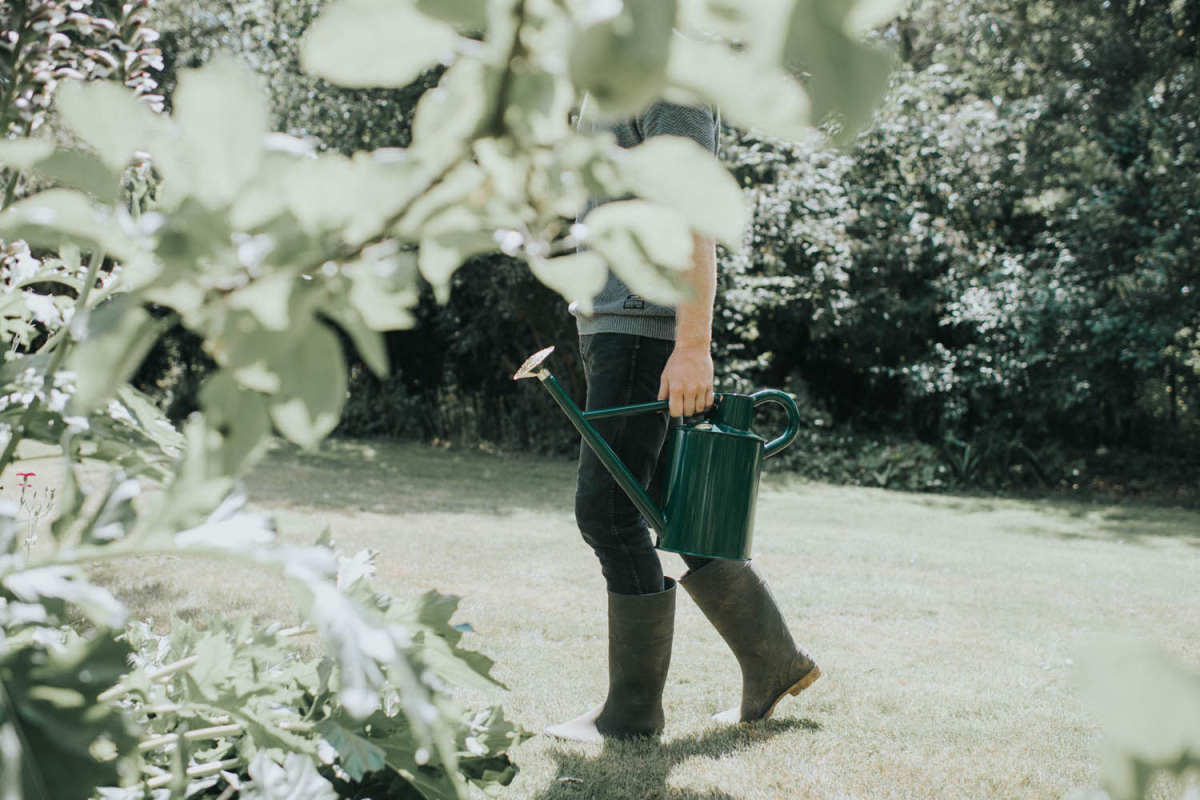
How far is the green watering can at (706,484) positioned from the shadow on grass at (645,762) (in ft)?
1.58

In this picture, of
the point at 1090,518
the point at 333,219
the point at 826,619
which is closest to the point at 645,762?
the point at 826,619

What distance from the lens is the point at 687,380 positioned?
187 centimetres

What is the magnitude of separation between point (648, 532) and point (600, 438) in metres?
0.40

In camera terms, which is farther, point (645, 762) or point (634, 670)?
point (634, 670)

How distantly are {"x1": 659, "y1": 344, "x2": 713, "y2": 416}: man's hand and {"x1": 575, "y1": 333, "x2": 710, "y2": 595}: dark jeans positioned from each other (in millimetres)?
125

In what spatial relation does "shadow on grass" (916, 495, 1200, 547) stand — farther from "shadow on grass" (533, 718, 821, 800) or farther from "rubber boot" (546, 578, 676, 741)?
"rubber boot" (546, 578, 676, 741)

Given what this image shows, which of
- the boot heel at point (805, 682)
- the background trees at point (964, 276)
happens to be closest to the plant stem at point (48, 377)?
the boot heel at point (805, 682)

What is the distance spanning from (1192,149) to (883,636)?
726 cm

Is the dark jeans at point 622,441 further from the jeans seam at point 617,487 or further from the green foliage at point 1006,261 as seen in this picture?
the green foliage at point 1006,261

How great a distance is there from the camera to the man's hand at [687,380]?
6.12ft

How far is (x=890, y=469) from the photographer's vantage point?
9242 millimetres

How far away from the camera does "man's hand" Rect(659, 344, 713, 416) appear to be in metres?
1.87

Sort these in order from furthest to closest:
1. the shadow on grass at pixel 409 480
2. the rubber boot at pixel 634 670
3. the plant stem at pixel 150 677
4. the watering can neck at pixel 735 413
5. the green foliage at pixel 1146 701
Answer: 1. the shadow on grass at pixel 409 480
2. the rubber boot at pixel 634 670
3. the watering can neck at pixel 735 413
4. the plant stem at pixel 150 677
5. the green foliage at pixel 1146 701

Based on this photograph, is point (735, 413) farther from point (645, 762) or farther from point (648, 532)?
point (645, 762)
